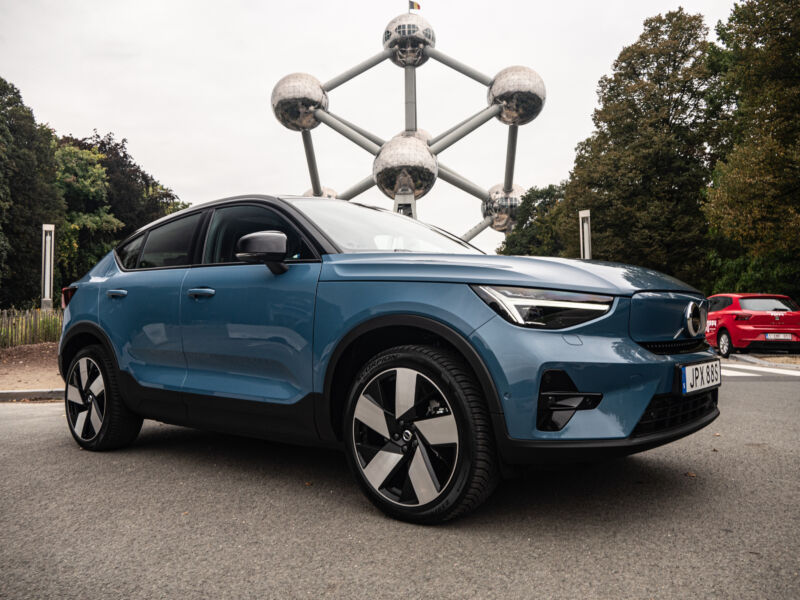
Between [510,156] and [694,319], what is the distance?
112 ft

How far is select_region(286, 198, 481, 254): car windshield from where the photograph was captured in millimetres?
3793

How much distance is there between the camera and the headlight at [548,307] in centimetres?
284

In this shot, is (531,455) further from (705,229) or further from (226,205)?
(705,229)

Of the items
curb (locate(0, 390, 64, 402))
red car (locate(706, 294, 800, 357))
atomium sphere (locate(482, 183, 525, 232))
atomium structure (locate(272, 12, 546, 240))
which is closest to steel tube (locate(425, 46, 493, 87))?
Answer: atomium structure (locate(272, 12, 546, 240))

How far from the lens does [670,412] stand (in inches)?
118

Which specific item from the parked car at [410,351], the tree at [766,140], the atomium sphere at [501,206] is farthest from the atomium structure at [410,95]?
the parked car at [410,351]

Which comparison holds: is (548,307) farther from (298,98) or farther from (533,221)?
(533,221)

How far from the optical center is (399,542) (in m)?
2.87

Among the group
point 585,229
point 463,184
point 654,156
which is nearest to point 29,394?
point 585,229

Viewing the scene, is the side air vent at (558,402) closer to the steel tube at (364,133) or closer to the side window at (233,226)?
the side window at (233,226)

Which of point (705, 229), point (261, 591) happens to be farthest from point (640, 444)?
point (705, 229)

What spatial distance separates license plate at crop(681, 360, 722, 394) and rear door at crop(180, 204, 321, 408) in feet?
5.74

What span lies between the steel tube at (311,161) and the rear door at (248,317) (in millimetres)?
31133

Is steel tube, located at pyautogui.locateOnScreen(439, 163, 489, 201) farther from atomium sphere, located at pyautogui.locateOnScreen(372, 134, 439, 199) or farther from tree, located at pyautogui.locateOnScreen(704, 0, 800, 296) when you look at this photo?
tree, located at pyautogui.locateOnScreen(704, 0, 800, 296)
